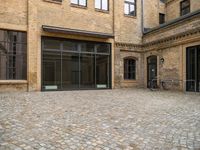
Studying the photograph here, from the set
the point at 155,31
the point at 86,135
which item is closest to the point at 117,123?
the point at 86,135

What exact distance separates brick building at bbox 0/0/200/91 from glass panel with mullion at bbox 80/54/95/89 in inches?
2.9

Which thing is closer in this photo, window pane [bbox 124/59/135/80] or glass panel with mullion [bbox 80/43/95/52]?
glass panel with mullion [bbox 80/43/95/52]

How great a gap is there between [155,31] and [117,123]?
1259 centimetres

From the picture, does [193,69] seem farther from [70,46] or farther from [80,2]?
[80,2]

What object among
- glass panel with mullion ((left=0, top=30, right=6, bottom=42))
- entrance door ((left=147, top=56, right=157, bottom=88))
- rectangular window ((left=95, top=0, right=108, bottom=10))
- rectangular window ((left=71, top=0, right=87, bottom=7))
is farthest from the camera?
entrance door ((left=147, top=56, right=157, bottom=88))

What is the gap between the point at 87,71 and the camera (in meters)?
15.3

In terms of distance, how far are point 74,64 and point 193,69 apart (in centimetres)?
808

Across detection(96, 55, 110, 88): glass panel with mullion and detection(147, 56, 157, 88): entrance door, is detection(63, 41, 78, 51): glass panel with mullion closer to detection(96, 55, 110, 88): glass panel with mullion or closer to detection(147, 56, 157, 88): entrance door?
detection(96, 55, 110, 88): glass panel with mullion

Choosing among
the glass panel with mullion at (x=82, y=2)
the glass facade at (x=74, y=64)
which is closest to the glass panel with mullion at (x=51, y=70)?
the glass facade at (x=74, y=64)

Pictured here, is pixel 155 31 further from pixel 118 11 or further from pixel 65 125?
pixel 65 125

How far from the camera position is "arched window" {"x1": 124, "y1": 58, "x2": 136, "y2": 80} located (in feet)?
56.9

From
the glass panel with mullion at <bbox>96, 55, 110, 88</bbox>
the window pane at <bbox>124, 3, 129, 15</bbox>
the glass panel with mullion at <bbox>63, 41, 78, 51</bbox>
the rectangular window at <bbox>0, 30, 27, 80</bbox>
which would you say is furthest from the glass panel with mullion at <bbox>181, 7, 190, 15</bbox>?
the rectangular window at <bbox>0, 30, 27, 80</bbox>

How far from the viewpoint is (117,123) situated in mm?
5473

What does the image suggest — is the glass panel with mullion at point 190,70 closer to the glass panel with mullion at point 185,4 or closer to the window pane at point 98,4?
the glass panel with mullion at point 185,4
